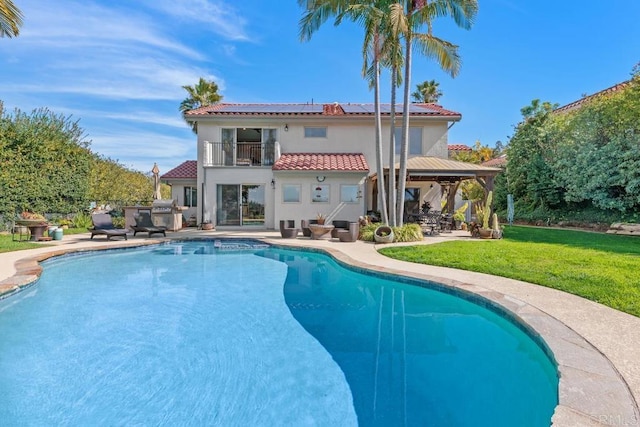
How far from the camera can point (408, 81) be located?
14.8 metres

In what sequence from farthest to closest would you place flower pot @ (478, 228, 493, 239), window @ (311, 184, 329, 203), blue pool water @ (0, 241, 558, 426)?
1. window @ (311, 184, 329, 203)
2. flower pot @ (478, 228, 493, 239)
3. blue pool water @ (0, 241, 558, 426)

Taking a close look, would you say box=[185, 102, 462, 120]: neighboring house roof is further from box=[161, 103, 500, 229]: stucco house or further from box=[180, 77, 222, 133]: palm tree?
box=[180, 77, 222, 133]: palm tree

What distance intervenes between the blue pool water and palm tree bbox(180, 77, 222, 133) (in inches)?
954

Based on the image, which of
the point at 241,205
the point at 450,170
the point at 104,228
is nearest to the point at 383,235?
the point at 450,170

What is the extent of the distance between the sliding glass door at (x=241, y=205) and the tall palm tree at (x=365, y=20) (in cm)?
812

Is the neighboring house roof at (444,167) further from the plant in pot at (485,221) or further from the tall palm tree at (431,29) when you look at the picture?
the tall palm tree at (431,29)

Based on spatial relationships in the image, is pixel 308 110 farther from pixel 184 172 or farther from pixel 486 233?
pixel 486 233

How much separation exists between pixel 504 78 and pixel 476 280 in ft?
67.5

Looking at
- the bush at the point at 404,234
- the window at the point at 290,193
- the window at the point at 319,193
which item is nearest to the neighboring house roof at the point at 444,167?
the bush at the point at 404,234

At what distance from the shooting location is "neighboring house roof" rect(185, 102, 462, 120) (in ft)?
67.0

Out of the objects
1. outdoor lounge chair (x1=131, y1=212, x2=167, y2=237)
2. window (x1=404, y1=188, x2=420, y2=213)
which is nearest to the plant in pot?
window (x1=404, y1=188, x2=420, y2=213)

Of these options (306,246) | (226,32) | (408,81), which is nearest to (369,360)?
(306,246)

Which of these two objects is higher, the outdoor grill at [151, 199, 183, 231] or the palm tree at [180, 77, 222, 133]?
the palm tree at [180, 77, 222, 133]

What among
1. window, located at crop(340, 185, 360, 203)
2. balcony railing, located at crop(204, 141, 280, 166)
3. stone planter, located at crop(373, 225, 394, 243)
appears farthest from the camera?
balcony railing, located at crop(204, 141, 280, 166)
